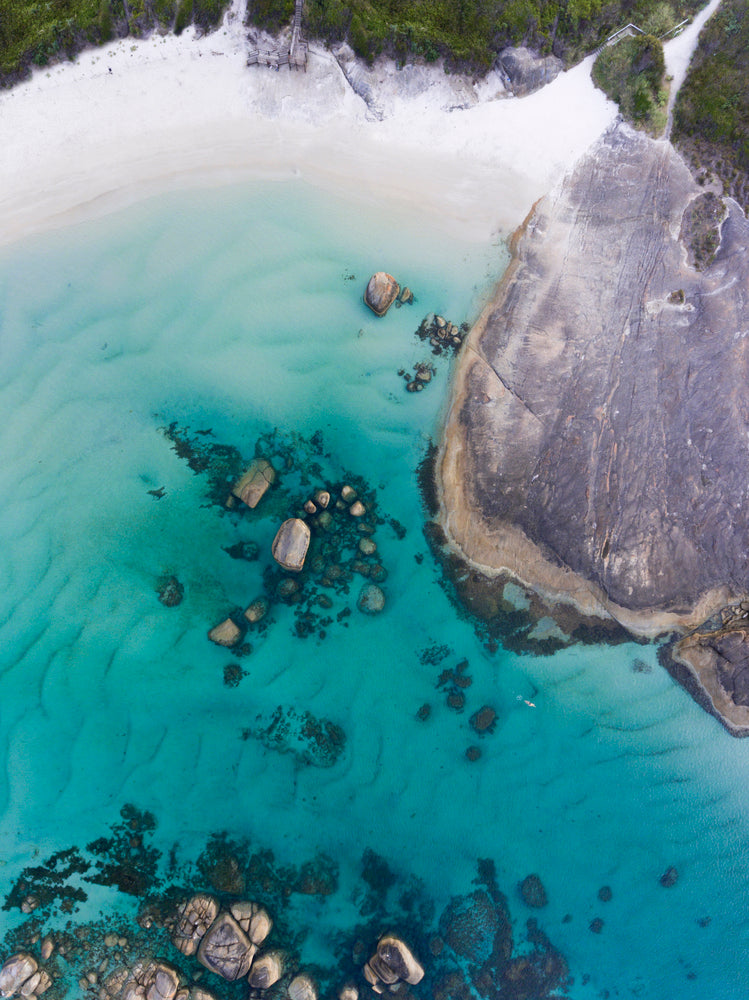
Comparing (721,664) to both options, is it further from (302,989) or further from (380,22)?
(380,22)

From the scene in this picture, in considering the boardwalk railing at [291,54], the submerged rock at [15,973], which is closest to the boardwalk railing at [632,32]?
the boardwalk railing at [291,54]

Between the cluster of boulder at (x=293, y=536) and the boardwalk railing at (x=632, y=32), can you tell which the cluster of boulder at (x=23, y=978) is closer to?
the cluster of boulder at (x=293, y=536)

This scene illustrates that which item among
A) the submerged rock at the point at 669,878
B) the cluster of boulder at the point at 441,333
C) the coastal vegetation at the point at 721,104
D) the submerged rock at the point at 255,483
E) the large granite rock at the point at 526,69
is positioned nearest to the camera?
the coastal vegetation at the point at 721,104

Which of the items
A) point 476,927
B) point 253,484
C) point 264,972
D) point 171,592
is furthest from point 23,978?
point 253,484

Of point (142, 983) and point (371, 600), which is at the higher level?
point (371, 600)

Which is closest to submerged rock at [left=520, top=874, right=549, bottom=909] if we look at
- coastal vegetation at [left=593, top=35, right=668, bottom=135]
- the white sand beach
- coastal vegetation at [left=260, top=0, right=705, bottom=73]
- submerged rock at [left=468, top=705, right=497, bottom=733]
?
submerged rock at [left=468, top=705, right=497, bottom=733]

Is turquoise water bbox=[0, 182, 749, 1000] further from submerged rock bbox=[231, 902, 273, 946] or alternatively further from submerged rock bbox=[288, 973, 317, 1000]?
submerged rock bbox=[231, 902, 273, 946]
